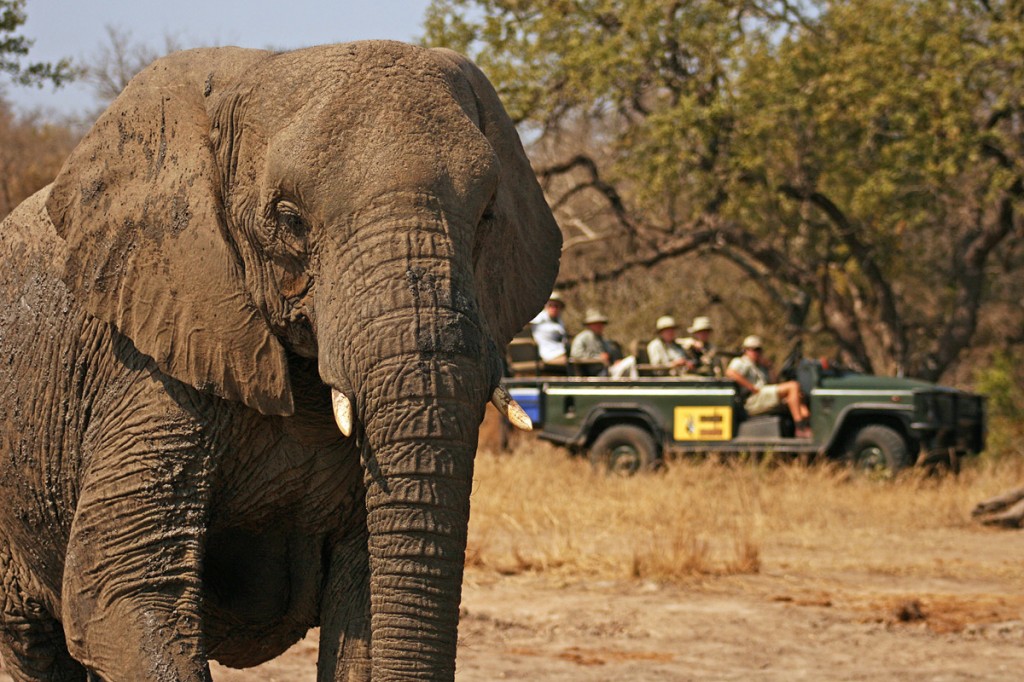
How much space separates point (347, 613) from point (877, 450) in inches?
481

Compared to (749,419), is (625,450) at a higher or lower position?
lower

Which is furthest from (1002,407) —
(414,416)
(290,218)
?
(414,416)

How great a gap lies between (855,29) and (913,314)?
5071 millimetres

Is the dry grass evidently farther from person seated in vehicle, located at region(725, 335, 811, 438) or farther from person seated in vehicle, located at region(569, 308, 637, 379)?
person seated in vehicle, located at region(569, 308, 637, 379)

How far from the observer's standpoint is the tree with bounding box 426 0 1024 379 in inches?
752

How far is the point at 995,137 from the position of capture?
741 inches

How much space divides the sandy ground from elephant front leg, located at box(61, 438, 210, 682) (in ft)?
10.4

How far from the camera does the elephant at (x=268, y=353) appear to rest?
382 centimetres

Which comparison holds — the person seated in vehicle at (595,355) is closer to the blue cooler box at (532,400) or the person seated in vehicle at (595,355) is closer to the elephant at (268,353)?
the blue cooler box at (532,400)

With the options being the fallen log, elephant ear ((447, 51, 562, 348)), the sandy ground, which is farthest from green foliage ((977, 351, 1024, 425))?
elephant ear ((447, 51, 562, 348))

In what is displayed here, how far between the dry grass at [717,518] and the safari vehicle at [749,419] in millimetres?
284

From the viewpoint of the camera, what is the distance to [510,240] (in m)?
4.48

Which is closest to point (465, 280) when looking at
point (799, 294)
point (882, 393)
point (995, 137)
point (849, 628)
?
point (849, 628)

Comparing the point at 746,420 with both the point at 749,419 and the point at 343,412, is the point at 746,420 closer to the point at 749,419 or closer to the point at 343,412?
the point at 749,419
